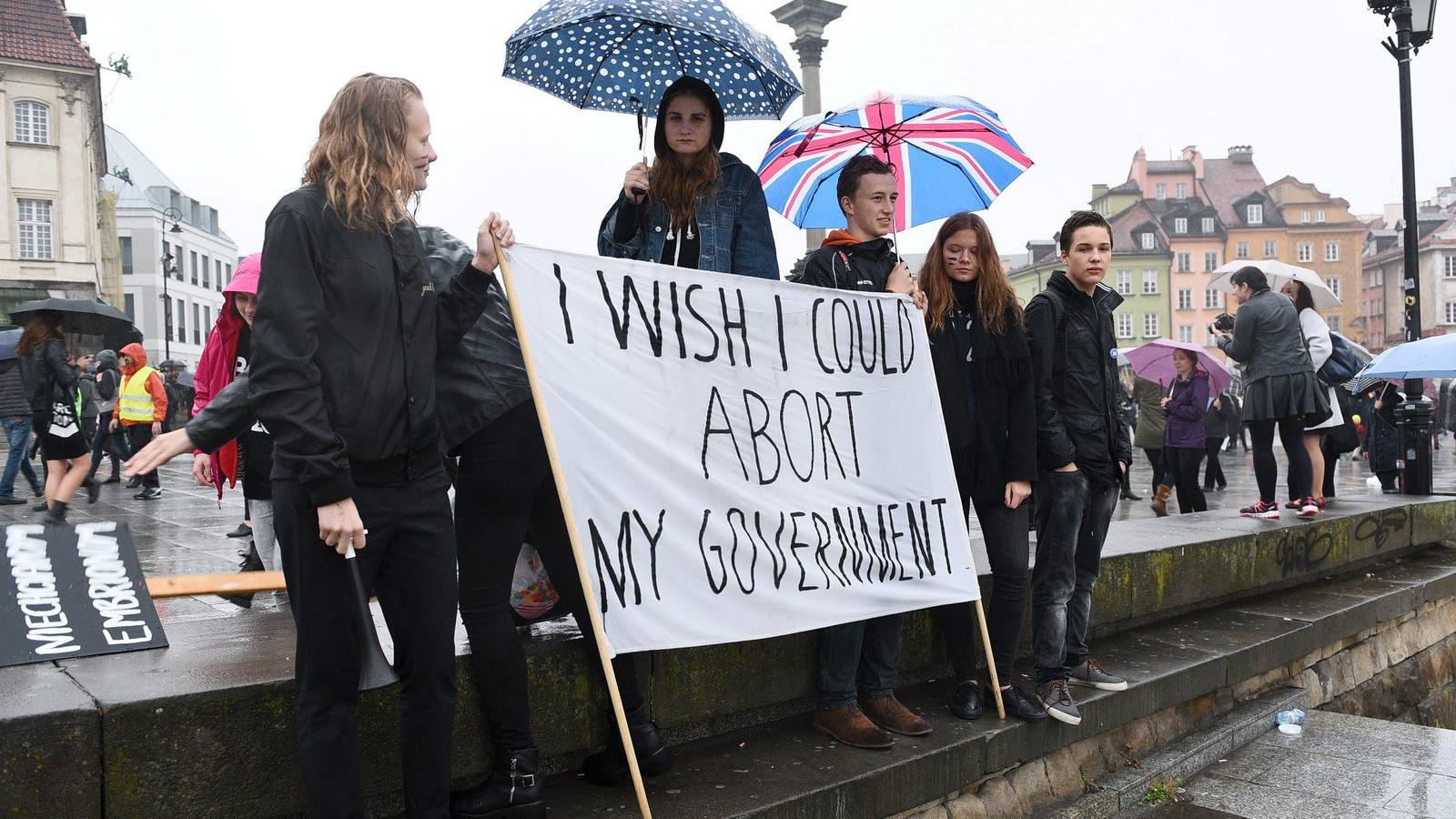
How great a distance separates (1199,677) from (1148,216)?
265 feet

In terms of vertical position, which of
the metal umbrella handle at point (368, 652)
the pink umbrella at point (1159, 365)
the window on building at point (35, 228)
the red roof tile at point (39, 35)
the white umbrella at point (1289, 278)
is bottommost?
the metal umbrella handle at point (368, 652)

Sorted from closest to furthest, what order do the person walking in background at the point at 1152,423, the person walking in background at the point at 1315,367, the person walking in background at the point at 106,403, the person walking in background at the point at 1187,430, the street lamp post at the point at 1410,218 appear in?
the person walking in background at the point at 1315,367
the street lamp post at the point at 1410,218
the person walking in background at the point at 1187,430
the person walking in background at the point at 1152,423
the person walking in background at the point at 106,403

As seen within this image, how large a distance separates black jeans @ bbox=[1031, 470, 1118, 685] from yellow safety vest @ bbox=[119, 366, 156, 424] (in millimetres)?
12130

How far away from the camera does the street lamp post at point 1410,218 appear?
9508mm

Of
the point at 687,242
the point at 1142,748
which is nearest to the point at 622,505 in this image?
the point at 687,242

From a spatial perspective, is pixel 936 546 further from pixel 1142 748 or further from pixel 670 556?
pixel 1142 748

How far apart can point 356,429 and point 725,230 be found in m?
1.75

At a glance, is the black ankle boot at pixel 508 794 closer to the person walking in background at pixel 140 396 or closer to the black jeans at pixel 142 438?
the person walking in background at pixel 140 396

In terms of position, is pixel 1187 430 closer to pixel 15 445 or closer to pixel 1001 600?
pixel 1001 600

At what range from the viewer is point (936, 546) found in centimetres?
422

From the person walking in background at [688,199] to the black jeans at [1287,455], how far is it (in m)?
5.38

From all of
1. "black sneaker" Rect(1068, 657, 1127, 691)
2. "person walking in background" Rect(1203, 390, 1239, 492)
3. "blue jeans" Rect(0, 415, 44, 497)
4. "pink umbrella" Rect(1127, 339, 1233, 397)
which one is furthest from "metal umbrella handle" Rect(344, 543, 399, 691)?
"person walking in background" Rect(1203, 390, 1239, 492)

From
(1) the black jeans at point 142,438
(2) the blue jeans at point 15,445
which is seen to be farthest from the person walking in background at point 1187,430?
(2) the blue jeans at point 15,445

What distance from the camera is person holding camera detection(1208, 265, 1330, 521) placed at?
7.69m
